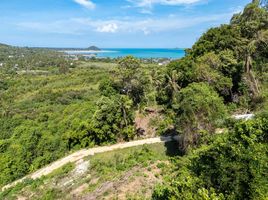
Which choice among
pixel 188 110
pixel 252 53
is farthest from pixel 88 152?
pixel 252 53

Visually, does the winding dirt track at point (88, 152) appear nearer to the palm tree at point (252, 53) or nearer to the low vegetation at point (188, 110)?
the low vegetation at point (188, 110)

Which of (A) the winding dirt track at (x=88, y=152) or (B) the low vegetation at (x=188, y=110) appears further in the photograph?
(A) the winding dirt track at (x=88, y=152)

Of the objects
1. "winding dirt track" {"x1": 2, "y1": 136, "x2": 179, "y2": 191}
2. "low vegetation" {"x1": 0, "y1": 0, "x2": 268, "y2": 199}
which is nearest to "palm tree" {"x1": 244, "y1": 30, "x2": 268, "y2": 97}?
"low vegetation" {"x1": 0, "y1": 0, "x2": 268, "y2": 199}

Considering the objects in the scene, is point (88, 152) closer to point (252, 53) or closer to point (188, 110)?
point (188, 110)

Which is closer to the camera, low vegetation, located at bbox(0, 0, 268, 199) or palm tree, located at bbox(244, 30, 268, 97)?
low vegetation, located at bbox(0, 0, 268, 199)

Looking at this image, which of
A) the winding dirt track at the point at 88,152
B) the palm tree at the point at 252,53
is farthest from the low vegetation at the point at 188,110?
the winding dirt track at the point at 88,152

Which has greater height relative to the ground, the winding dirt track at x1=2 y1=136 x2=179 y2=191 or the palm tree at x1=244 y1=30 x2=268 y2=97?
the palm tree at x1=244 y1=30 x2=268 y2=97

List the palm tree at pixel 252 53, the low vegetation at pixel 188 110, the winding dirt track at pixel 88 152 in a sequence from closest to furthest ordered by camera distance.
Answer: the low vegetation at pixel 188 110 < the winding dirt track at pixel 88 152 < the palm tree at pixel 252 53

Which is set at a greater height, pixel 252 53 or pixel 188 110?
pixel 252 53

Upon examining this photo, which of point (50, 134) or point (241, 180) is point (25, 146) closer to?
point (50, 134)

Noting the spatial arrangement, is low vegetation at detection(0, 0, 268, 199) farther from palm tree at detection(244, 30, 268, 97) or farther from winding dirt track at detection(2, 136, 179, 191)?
winding dirt track at detection(2, 136, 179, 191)

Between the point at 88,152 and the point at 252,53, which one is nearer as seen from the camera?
the point at 88,152

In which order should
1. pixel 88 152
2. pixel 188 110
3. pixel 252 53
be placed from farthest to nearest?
1. pixel 252 53
2. pixel 88 152
3. pixel 188 110
